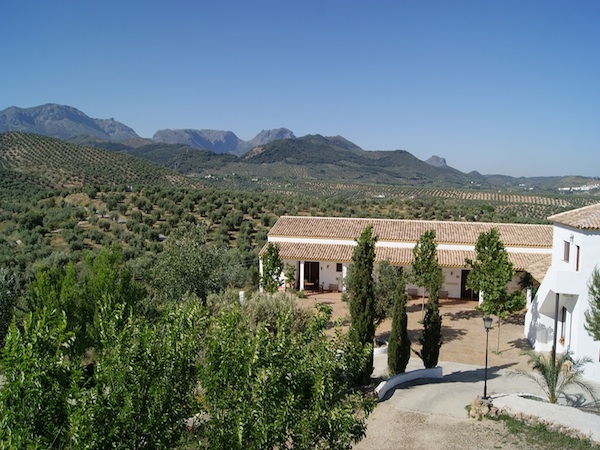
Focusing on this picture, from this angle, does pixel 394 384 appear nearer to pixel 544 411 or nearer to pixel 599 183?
pixel 544 411

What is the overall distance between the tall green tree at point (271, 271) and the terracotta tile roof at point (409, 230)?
18.3 ft

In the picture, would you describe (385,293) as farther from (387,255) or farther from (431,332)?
(387,255)

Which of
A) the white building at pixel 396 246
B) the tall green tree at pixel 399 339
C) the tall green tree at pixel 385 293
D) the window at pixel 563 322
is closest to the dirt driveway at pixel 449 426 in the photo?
the window at pixel 563 322

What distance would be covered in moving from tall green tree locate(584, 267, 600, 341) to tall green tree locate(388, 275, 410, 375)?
5650 millimetres

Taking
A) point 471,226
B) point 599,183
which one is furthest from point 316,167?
point 471,226

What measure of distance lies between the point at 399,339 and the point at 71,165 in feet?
178

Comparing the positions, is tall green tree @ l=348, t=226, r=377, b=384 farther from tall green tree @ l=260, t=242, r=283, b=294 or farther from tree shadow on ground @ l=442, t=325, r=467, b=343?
tall green tree @ l=260, t=242, r=283, b=294

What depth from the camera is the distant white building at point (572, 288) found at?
647 inches

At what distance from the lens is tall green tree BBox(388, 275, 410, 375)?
631 inches

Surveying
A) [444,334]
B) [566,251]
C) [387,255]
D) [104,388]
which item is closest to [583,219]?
[566,251]

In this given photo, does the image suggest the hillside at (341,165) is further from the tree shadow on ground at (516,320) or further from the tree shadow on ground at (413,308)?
the tree shadow on ground at (516,320)

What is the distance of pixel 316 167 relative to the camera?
15450 cm

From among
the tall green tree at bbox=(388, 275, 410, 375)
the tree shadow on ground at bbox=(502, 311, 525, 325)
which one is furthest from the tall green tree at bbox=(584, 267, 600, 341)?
the tree shadow on ground at bbox=(502, 311, 525, 325)

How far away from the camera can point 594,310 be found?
15242 millimetres
